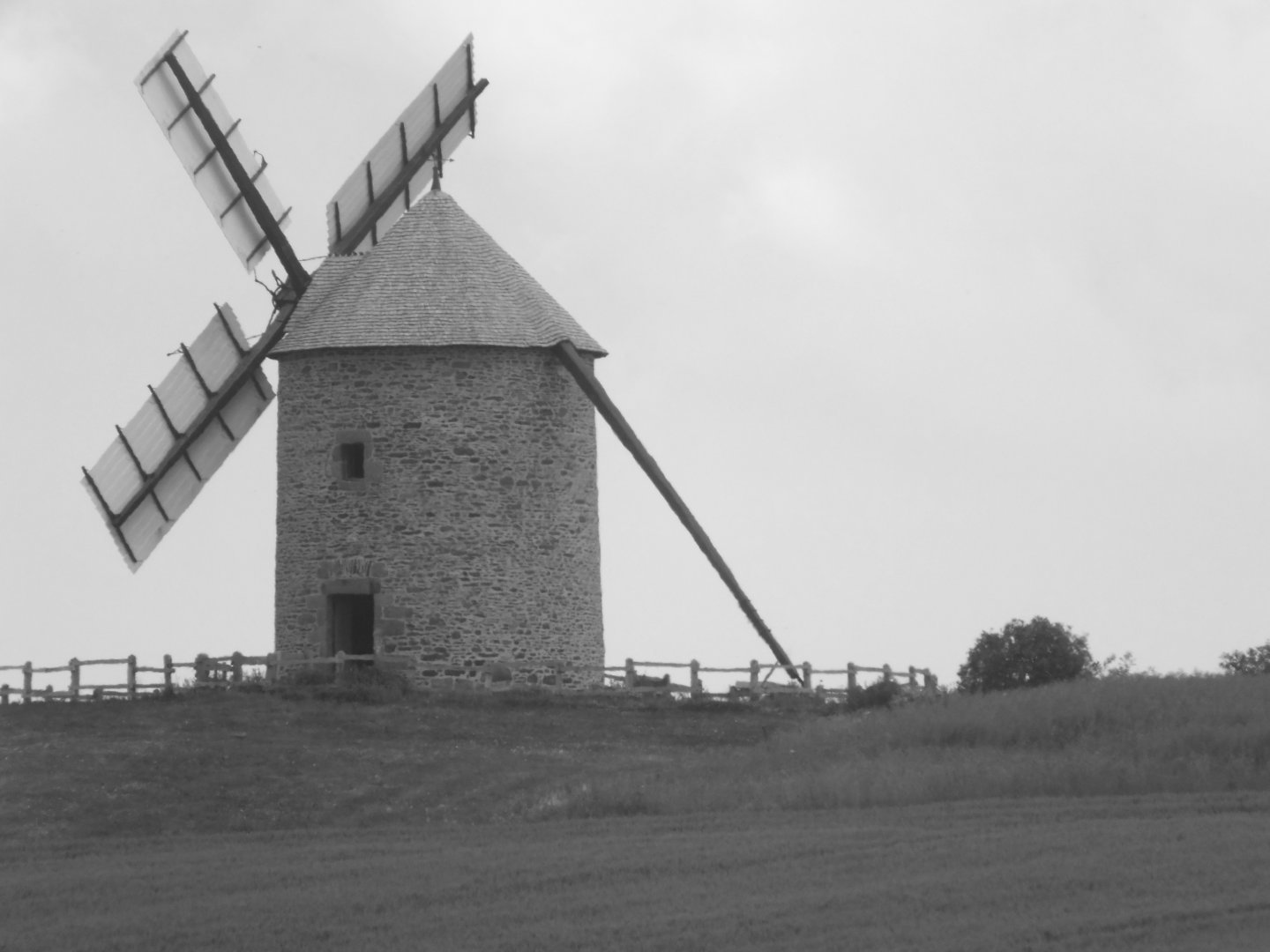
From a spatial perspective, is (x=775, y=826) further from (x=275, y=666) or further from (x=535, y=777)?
(x=275, y=666)

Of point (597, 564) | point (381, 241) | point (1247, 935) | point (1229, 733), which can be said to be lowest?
point (1247, 935)

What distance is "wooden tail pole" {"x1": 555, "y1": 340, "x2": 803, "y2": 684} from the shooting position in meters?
37.7

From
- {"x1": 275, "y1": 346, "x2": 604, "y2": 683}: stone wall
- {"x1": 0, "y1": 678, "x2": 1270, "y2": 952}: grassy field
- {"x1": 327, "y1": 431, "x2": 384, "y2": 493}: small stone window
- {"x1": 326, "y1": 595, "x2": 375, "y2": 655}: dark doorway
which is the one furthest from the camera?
{"x1": 326, "y1": 595, "x2": 375, "y2": 655}: dark doorway

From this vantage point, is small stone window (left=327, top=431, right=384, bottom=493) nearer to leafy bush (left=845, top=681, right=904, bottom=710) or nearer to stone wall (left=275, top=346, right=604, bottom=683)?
stone wall (left=275, top=346, right=604, bottom=683)

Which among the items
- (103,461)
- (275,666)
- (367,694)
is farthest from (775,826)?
(103,461)

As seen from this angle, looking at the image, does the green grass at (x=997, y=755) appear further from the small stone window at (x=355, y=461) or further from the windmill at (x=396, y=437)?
the small stone window at (x=355, y=461)

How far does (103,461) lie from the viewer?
38094 mm

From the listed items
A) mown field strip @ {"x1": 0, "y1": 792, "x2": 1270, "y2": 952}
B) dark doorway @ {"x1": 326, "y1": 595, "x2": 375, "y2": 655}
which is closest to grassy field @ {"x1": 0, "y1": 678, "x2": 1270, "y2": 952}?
mown field strip @ {"x1": 0, "y1": 792, "x2": 1270, "y2": 952}

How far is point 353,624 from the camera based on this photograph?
3878 centimetres

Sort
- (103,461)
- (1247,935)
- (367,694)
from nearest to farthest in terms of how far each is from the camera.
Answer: (1247,935) < (367,694) < (103,461)

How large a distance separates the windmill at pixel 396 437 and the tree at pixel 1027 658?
3159 mm

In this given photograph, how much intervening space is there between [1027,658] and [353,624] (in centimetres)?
1094

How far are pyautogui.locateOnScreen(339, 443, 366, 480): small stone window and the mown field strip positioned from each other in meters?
12.2

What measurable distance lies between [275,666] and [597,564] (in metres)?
5.46
